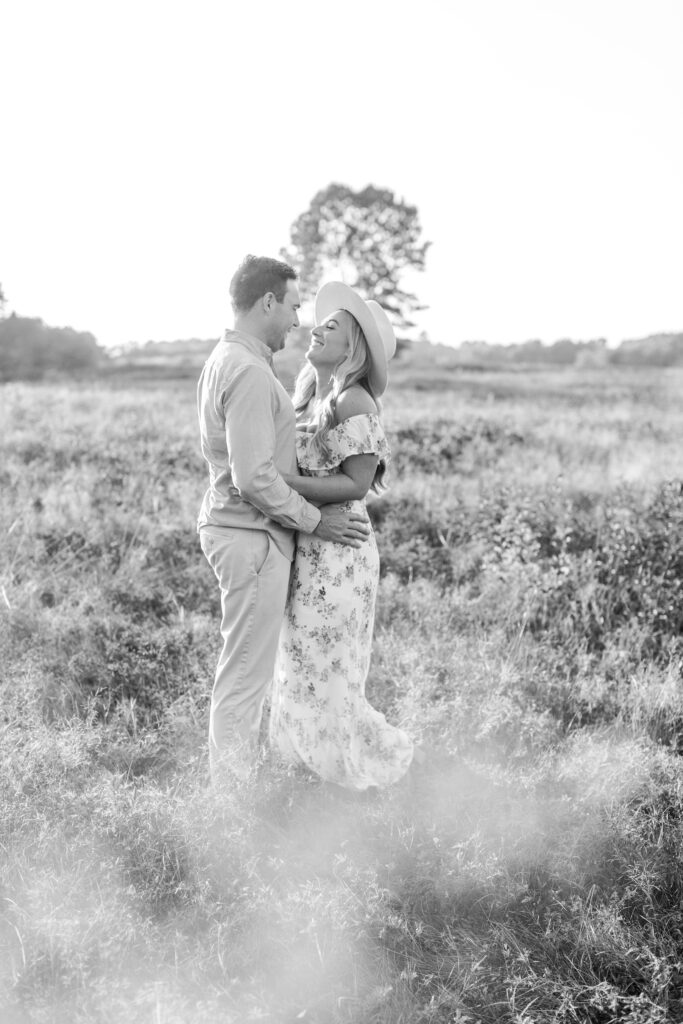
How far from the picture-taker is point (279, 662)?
155 inches

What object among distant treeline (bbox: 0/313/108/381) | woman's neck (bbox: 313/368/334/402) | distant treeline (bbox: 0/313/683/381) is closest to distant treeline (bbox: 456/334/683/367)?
distant treeline (bbox: 0/313/683/381)

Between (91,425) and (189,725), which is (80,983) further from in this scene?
(91,425)

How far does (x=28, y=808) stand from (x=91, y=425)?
8424 mm

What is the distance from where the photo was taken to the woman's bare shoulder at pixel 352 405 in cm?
346

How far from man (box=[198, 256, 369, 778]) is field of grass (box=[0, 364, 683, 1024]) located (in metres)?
0.41

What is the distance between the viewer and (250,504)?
3.48 metres

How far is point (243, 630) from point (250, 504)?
0.55 metres

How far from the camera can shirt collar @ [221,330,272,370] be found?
3328 mm

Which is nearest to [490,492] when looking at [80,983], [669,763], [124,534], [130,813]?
[124,534]

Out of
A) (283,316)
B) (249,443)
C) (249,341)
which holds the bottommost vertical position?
(249,443)

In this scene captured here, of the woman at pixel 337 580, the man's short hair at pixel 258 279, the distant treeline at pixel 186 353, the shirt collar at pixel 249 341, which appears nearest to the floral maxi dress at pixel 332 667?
the woman at pixel 337 580

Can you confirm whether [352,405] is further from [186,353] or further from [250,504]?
[186,353]

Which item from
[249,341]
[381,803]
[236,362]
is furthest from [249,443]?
[381,803]

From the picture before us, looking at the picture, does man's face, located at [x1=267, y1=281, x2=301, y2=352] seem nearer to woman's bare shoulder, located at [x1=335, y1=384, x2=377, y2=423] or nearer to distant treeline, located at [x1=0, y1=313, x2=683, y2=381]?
woman's bare shoulder, located at [x1=335, y1=384, x2=377, y2=423]
